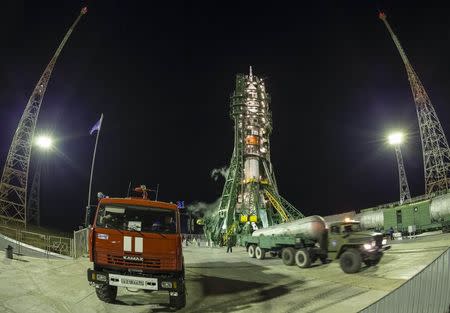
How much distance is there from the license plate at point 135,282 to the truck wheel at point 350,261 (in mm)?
10232

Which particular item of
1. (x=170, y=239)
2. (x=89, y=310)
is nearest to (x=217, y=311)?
(x=170, y=239)

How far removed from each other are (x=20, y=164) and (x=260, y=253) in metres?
47.9

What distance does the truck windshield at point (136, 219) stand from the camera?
1100cm

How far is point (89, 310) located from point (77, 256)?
31.8 ft

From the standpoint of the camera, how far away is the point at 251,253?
28672 mm

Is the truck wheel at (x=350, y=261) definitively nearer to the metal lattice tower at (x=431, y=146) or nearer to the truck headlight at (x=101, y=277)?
the truck headlight at (x=101, y=277)

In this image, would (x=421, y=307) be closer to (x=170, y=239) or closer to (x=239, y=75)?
(x=170, y=239)

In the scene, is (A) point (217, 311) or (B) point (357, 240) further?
(B) point (357, 240)

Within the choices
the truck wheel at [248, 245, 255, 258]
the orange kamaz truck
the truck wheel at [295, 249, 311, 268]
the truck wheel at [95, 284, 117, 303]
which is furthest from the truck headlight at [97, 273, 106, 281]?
the truck wheel at [248, 245, 255, 258]

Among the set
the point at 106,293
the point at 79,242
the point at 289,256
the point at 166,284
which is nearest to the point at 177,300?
the point at 166,284

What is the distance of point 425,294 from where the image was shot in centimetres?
784

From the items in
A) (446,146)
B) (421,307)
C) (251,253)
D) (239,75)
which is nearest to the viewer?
(421,307)

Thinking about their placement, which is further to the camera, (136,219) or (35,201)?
(35,201)

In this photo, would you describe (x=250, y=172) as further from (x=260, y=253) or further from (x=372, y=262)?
(x=372, y=262)
